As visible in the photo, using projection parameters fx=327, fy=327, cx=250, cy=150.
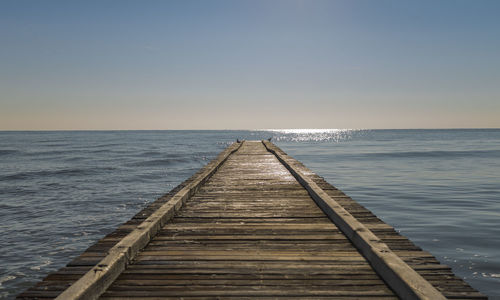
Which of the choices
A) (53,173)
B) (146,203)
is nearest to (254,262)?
Result: (146,203)

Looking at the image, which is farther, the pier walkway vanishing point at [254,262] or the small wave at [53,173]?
the small wave at [53,173]

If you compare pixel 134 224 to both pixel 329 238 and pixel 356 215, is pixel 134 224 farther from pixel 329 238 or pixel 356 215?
pixel 356 215

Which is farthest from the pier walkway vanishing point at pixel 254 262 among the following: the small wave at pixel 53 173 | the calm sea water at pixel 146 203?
the small wave at pixel 53 173

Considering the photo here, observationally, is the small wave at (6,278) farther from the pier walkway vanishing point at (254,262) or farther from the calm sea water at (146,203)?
the pier walkway vanishing point at (254,262)

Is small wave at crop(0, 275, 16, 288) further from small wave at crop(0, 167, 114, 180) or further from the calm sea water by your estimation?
small wave at crop(0, 167, 114, 180)

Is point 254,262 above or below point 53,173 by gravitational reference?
above

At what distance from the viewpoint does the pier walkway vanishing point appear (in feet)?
10.1

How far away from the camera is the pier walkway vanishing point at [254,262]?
3092 mm

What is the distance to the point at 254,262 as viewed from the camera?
3.85 metres

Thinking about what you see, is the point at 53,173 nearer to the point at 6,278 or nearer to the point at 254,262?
the point at 6,278

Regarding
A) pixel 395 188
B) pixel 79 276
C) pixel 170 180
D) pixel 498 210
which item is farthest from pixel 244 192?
pixel 170 180

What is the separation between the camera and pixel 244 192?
8.45 m

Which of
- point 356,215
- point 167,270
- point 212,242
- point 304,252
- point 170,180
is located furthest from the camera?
point 170,180

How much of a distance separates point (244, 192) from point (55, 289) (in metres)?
5.69
